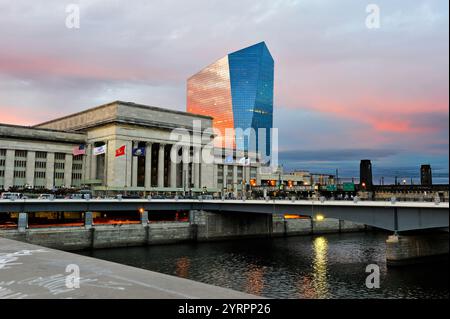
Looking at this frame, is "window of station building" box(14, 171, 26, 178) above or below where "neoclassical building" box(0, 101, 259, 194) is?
below

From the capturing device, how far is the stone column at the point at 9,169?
118m

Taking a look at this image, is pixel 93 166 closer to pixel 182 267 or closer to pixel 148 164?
→ pixel 148 164

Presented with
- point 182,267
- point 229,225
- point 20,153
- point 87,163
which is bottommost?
point 182,267

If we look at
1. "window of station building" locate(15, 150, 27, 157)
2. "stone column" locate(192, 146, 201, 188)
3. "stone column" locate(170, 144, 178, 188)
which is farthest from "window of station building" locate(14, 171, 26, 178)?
"stone column" locate(192, 146, 201, 188)

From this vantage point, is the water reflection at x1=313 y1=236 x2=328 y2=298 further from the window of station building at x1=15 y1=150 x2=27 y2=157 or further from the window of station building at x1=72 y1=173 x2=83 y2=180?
the window of station building at x1=15 y1=150 x2=27 y2=157

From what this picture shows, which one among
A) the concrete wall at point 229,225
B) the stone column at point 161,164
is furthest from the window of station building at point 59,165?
the concrete wall at point 229,225

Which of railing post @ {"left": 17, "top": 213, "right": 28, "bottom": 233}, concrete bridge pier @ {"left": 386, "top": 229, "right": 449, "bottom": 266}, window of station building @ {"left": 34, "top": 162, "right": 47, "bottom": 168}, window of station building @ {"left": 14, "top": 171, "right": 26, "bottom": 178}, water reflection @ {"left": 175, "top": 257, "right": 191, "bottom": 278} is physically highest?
window of station building @ {"left": 34, "top": 162, "right": 47, "bottom": 168}

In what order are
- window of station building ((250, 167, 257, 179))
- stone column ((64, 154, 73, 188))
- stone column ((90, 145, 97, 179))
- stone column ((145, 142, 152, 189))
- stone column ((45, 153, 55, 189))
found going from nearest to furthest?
stone column ((45, 153, 55, 189))
stone column ((145, 142, 152, 189))
stone column ((64, 154, 73, 188))
stone column ((90, 145, 97, 179))
window of station building ((250, 167, 257, 179))

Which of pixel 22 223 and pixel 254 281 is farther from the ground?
pixel 22 223

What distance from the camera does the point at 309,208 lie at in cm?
6950

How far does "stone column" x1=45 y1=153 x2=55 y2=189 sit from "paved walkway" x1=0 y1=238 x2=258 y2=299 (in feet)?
319

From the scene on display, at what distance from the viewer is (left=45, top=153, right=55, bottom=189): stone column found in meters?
125

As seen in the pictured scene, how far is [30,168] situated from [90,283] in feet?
356

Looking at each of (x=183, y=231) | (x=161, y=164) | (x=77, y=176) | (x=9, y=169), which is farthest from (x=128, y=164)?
(x=183, y=231)
